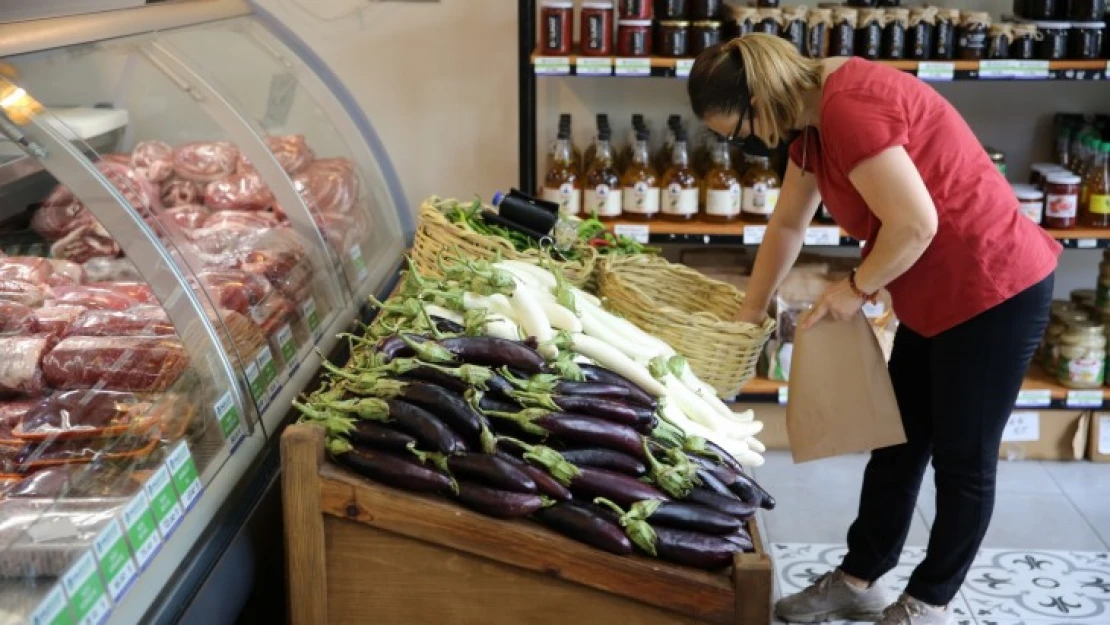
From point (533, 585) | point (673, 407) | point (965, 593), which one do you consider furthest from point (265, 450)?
point (965, 593)

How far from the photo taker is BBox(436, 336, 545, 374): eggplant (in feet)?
7.16

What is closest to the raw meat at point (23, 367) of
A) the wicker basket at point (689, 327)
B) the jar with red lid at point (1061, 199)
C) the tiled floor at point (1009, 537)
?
the wicker basket at point (689, 327)

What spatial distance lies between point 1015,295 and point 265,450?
1763 millimetres

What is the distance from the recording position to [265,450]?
2.30m

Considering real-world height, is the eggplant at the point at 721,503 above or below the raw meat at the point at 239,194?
A: below

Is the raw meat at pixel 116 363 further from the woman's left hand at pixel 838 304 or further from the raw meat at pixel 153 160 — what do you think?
the woman's left hand at pixel 838 304

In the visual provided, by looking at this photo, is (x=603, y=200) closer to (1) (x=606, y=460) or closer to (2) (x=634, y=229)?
(2) (x=634, y=229)

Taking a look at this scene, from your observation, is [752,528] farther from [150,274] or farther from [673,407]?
[150,274]

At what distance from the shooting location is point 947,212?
9.11 ft

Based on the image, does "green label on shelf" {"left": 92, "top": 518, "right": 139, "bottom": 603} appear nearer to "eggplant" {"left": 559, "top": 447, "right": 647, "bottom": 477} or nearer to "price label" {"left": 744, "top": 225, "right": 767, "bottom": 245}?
"eggplant" {"left": 559, "top": 447, "right": 647, "bottom": 477}

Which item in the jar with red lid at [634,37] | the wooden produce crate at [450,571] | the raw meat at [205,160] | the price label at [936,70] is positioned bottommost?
the wooden produce crate at [450,571]

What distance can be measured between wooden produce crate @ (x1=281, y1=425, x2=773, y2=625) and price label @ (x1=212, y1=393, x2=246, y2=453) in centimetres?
24

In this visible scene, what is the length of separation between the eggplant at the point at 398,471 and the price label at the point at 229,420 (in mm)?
295

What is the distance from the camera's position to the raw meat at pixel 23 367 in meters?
2.04
